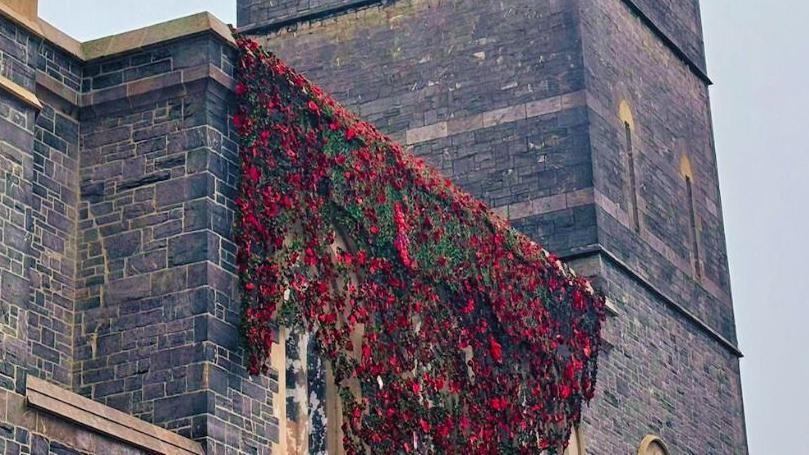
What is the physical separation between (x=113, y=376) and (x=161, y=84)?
128 inches

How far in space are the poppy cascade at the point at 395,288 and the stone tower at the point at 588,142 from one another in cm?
171

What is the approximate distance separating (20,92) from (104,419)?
325 cm

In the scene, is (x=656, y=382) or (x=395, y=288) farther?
(x=656, y=382)

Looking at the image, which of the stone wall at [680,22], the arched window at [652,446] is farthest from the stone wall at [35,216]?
the stone wall at [680,22]

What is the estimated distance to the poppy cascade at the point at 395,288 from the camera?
21344 millimetres

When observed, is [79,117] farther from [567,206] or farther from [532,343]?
[567,206]

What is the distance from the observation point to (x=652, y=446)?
30016mm

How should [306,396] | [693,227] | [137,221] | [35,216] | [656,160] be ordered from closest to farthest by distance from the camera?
[35,216], [137,221], [306,396], [656,160], [693,227]

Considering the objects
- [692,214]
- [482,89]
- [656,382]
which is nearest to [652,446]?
[656,382]

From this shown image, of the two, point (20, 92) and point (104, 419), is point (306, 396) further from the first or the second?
point (20, 92)

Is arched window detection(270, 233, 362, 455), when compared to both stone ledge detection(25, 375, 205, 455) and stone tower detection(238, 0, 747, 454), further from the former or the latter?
stone tower detection(238, 0, 747, 454)

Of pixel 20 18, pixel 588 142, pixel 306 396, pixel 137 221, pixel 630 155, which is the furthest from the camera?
pixel 630 155

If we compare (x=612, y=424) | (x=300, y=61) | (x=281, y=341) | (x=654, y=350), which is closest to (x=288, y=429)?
(x=281, y=341)

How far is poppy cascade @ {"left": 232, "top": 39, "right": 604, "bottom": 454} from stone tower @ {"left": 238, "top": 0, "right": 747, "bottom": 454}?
5.63ft
